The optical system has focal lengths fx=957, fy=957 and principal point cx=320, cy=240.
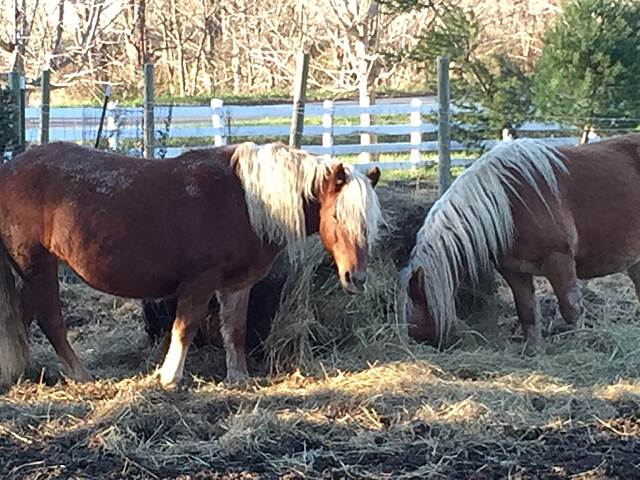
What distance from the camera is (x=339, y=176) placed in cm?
447

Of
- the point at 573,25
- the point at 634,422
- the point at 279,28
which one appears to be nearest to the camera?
the point at 634,422

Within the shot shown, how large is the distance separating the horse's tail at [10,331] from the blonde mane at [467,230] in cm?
205

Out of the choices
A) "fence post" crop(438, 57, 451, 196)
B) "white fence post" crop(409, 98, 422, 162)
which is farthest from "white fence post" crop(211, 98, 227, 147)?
"fence post" crop(438, 57, 451, 196)

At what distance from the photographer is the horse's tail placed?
463 centimetres

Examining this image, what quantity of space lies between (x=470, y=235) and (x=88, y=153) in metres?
2.12

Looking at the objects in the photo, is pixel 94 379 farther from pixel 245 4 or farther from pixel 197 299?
pixel 245 4

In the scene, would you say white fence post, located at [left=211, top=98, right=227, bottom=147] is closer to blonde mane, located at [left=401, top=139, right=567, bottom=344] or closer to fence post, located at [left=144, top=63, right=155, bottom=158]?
fence post, located at [left=144, top=63, right=155, bottom=158]

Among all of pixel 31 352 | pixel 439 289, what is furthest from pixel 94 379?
pixel 439 289

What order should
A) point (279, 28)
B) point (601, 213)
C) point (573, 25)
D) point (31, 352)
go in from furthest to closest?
point (279, 28), point (573, 25), point (601, 213), point (31, 352)

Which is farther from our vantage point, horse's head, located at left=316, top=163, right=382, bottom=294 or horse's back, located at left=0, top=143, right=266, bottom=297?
horse's back, located at left=0, top=143, right=266, bottom=297

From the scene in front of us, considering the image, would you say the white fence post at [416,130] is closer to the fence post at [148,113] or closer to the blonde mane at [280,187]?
the fence post at [148,113]

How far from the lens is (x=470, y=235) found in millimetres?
5352

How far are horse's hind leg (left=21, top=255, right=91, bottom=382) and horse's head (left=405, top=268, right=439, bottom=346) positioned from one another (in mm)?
1776

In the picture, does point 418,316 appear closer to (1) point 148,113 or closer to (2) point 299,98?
(2) point 299,98
